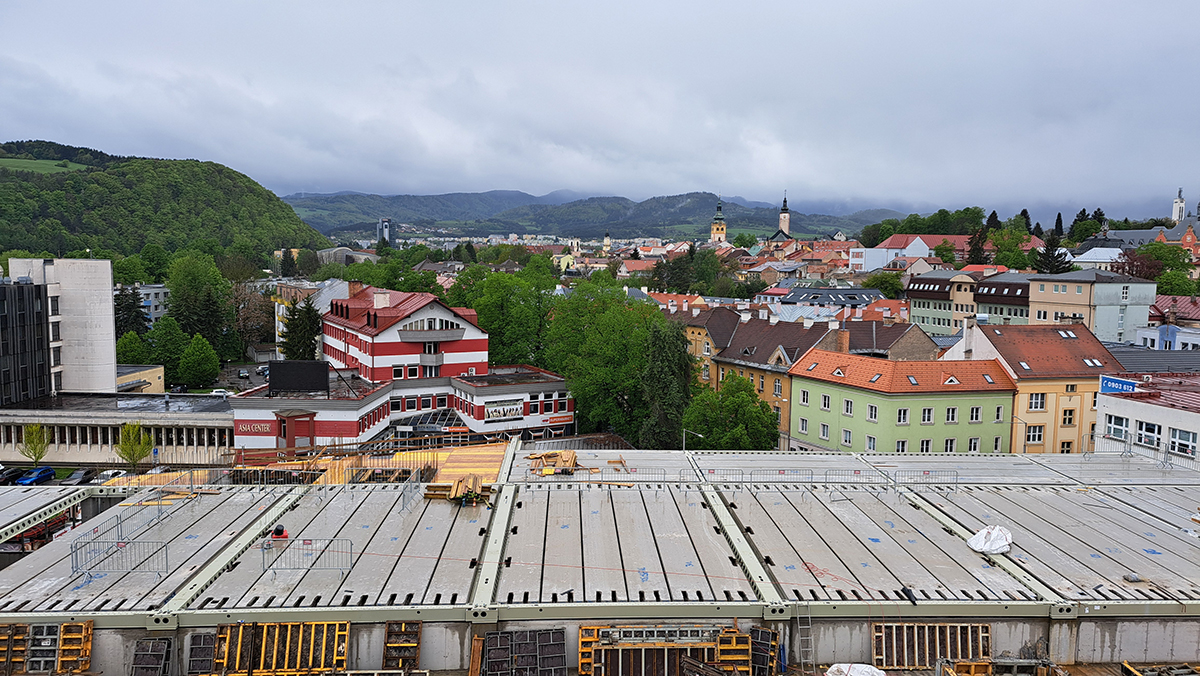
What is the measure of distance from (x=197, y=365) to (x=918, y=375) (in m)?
58.3

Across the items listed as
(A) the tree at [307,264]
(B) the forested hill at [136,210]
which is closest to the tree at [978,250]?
(A) the tree at [307,264]

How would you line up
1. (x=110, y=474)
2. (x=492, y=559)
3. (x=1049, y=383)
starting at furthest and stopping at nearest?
(x=1049, y=383) < (x=110, y=474) < (x=492, y=559)

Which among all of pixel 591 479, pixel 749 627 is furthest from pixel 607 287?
pixel 749 627

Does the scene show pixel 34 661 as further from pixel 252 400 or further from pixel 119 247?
pixel 119 247

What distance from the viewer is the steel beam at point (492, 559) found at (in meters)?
15.9

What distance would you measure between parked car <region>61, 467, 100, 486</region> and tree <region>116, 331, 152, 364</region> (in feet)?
96.5

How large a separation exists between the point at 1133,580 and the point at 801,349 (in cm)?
3344

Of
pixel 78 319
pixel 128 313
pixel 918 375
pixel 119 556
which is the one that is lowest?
pixel 119 556

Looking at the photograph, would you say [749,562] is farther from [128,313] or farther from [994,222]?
[994,222]

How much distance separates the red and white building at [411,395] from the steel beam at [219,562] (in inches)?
815

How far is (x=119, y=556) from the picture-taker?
19.1 metres

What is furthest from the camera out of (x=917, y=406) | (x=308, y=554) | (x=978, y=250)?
(x=978, y=250)

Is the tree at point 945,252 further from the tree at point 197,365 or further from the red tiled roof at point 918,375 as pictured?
the tree at point 197,365

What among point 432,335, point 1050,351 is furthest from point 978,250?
point 432,335
